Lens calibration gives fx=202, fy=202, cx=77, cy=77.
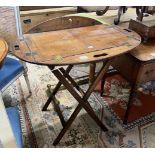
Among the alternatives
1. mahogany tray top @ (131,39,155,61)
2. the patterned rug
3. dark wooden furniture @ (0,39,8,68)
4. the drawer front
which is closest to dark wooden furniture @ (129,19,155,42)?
mahogany tray top @ (131,39,155,61)

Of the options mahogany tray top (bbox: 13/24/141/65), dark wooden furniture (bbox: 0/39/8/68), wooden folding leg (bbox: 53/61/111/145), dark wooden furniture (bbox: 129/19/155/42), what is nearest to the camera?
dark wooden furniture (bbox: 0/39/8/68)

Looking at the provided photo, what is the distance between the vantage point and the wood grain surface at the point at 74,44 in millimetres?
1071

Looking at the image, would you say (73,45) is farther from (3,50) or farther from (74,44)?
(3,50)

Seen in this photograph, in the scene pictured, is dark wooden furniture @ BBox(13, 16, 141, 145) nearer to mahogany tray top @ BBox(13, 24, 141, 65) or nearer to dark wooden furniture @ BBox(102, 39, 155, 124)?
mahogany tray top @ BBox(13, 24, 141, 65)

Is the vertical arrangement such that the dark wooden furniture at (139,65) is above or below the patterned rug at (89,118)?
above

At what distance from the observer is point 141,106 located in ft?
5.95

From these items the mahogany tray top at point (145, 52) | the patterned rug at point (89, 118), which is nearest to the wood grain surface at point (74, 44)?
the mahogany tray top at point (145, 52)

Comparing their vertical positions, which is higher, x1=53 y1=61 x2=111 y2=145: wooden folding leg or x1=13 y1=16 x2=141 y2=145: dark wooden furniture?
x1=13 y1=16 x2=141 y2=145: dark wooden furniture

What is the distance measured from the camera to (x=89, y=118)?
5.53 ft

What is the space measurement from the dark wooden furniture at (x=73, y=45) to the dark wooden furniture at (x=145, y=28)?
0.13 meters

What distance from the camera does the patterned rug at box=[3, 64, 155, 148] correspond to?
1.50 metres

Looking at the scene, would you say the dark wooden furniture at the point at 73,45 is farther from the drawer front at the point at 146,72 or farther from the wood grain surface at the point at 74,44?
the drawer front at the point at 146,72

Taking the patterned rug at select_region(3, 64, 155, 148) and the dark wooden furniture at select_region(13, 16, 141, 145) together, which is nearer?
the dark wooden furniture at select_region(13, 16, 141, 145)

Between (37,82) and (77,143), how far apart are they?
0.87m
